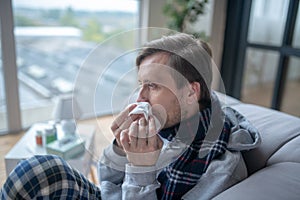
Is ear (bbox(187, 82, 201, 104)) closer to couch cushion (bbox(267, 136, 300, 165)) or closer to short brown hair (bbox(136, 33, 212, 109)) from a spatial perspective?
short brown hair (bbox(136, 33, 212, 109))

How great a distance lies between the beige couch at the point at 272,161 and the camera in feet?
2.32

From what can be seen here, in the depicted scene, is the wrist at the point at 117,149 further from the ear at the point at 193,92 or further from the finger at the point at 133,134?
the ear at the point at 193,92

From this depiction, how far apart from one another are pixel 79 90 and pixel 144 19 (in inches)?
72.9

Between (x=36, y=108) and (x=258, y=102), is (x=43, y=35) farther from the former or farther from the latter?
(x=258, y=102)

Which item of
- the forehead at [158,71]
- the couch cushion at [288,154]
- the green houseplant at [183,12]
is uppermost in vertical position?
the green houseplant at [183,12]

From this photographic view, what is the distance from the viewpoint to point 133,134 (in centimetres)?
78

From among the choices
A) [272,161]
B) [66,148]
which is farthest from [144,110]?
[66,148]

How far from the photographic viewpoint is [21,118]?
2.34 meters

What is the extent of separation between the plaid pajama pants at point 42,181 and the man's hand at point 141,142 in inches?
7.4

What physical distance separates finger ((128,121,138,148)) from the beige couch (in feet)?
0.87

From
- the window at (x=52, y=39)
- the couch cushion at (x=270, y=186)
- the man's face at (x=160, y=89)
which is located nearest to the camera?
the couch cushion at (x=270, y=186)

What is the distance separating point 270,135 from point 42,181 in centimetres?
75

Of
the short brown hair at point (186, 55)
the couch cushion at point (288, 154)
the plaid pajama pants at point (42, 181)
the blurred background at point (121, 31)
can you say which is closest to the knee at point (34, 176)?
the plaid pajama pants at point (42, 181)

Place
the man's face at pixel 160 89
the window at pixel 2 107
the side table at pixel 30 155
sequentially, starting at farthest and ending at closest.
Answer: the window at pixel 2 107, the side table at pixel 30 155, the man's face at pixel 160 89
